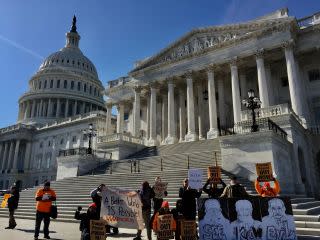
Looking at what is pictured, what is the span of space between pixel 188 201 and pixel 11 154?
81107 millimetres

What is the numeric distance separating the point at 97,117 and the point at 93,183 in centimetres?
4424

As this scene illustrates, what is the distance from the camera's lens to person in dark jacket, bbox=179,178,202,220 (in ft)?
30.4

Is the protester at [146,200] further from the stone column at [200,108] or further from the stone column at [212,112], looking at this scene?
the stone column at [200,108]

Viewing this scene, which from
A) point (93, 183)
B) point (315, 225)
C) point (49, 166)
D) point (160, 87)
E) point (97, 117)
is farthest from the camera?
point (49, 166)

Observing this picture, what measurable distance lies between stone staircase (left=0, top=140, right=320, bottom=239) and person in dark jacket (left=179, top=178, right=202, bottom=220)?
13.6 ft

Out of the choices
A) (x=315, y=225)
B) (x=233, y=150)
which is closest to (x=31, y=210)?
(x=233, y=150)

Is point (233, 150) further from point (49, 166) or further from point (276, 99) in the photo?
point (49, 166)

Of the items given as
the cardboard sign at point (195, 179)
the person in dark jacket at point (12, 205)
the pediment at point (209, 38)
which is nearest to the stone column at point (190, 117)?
the pediment at point (209, 38)

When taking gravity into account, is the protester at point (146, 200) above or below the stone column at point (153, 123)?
below

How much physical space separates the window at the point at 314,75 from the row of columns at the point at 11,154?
69661 mm

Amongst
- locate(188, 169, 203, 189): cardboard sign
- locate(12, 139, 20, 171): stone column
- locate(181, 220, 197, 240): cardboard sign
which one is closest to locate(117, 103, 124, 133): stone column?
locate(188, 169, 203, 189): cardboard sign

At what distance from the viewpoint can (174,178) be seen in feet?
61.4

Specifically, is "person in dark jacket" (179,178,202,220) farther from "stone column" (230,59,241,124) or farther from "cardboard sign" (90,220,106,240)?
"stone column" (230,59,241,124)

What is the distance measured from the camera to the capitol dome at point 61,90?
306ft
